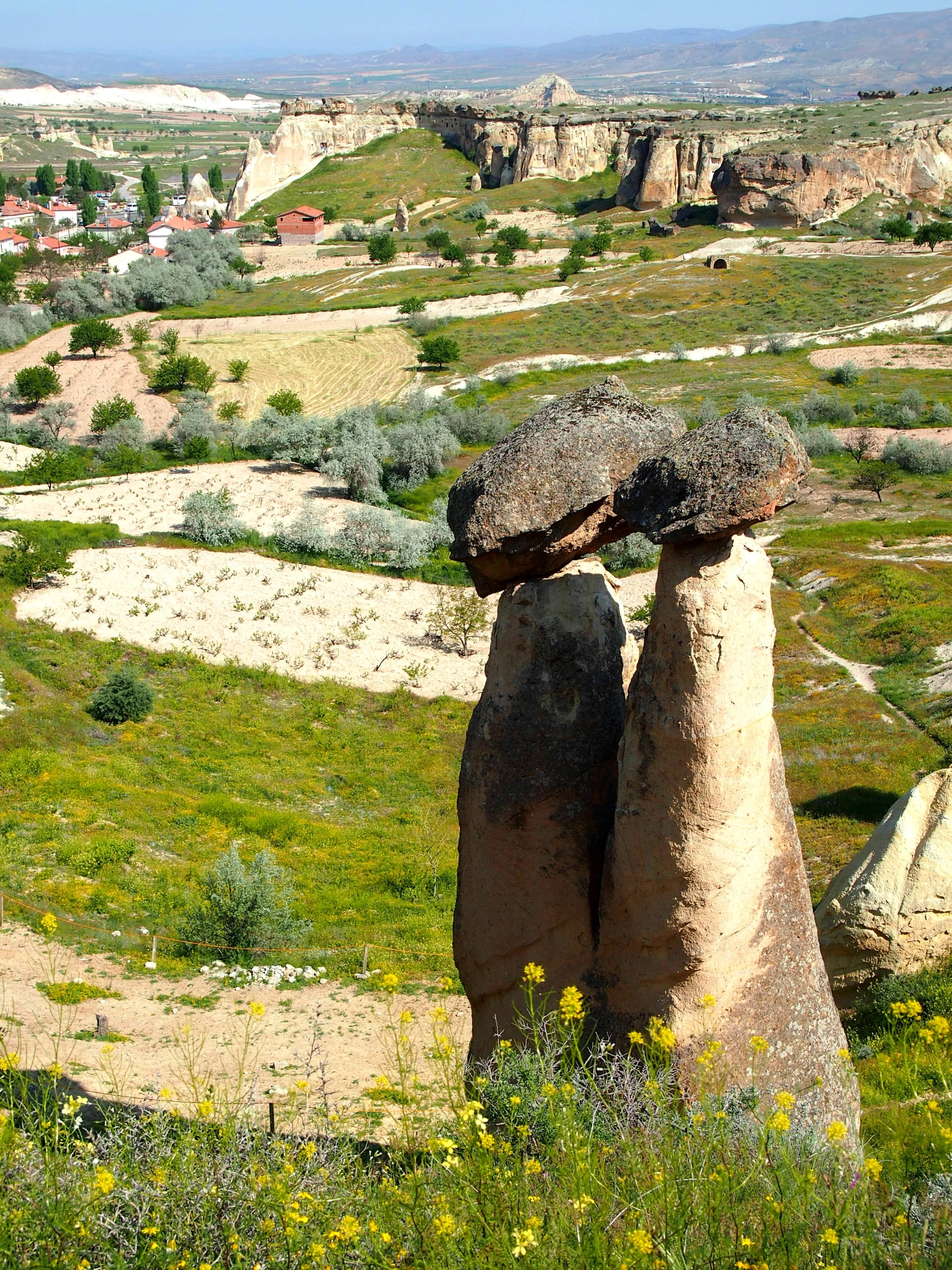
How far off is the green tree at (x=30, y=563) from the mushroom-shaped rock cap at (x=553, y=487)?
926 inches

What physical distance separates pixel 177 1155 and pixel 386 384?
53.5 m

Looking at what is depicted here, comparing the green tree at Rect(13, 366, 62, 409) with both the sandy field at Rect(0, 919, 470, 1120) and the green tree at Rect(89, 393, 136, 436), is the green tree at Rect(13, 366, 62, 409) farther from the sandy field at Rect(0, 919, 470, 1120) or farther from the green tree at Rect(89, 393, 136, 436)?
the sandy field at Rect(0, 919, 470, 1120)

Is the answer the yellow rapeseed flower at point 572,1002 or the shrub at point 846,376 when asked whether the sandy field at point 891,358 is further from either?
the yellow rapeseed flower at point 572,1002

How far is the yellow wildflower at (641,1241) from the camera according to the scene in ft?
12.1

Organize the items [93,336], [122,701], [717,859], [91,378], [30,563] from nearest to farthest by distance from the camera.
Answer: [717,859]
[122,701]
[30,563]
[91,378]
[93,336]

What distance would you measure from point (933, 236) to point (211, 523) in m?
60.2

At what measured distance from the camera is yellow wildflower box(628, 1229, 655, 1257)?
3.69m

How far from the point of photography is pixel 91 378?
56.1 m

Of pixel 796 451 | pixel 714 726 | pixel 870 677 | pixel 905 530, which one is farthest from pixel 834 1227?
pixel 905 530

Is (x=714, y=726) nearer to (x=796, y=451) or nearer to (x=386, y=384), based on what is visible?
(x=796, y=451)

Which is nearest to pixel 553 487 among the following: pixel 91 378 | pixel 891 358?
pixel 891 358

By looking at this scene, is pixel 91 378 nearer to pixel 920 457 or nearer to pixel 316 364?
pixel 316 364

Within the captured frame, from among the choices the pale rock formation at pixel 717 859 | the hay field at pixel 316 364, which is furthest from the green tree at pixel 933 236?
the pale rock formation at pixel 717 859

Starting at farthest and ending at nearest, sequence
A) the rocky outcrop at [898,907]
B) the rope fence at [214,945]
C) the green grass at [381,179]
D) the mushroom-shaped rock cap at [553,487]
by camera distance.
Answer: the green grass at [381,179] < the rope fence at [214,945] < the rocky outcrop at [898,907] < the mushroom-shaped rock cap at [553,487]
